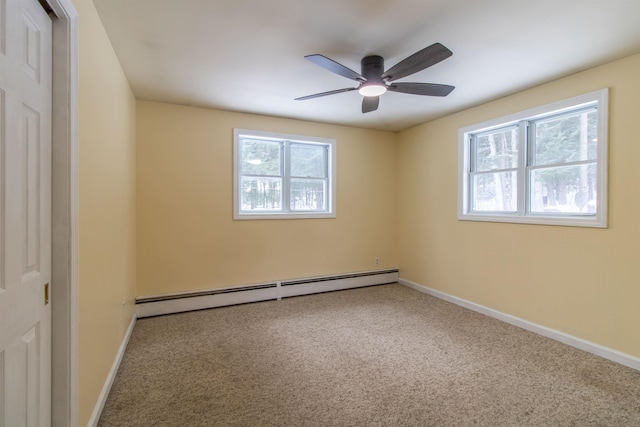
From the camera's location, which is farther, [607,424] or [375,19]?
[375,19]

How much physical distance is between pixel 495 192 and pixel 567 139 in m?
0.90

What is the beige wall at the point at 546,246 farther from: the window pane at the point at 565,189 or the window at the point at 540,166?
the window pane at the point at 565,189

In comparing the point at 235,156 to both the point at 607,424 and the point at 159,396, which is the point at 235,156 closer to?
the point at 159,396

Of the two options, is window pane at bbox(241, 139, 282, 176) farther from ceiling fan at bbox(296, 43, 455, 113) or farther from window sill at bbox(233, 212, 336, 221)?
ceiling fan at bbox(296, 43, 455, 113)

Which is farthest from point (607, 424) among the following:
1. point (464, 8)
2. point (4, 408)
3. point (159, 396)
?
point (4, 408)

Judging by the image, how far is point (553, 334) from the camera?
2.89 metres

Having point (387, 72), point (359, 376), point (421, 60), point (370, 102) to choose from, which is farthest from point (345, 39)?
point (359, 376)

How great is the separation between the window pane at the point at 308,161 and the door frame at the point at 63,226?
3104mm

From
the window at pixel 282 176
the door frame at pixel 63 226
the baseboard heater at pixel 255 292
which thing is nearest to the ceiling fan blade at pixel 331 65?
the door frame at pixel 63 226

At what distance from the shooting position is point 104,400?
192 cm

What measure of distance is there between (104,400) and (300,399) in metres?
1.29

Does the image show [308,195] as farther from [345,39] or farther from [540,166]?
[540,166]

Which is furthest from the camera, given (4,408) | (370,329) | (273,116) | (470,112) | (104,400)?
(273,116)

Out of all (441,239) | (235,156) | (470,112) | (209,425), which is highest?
(470,112)
